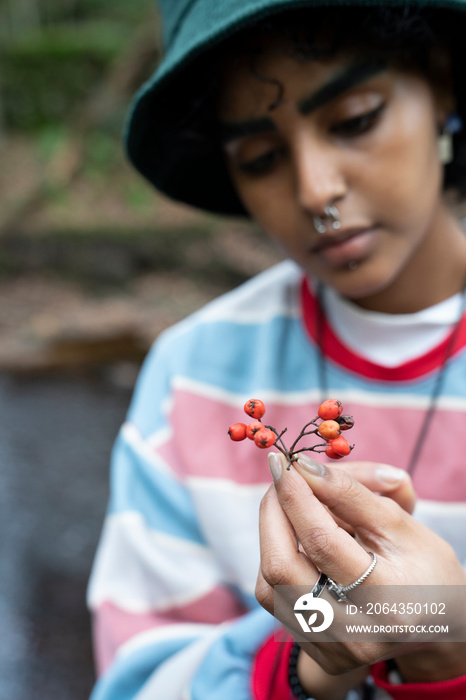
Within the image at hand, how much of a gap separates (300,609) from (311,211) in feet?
2.10

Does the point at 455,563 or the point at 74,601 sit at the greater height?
the point at 455,563

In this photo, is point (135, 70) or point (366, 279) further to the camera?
point (135, 70)

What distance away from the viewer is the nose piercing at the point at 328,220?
1.05m

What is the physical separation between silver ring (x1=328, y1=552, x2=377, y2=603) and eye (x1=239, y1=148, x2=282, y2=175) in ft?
2.31

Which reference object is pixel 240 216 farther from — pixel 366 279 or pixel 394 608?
pixel 394 608

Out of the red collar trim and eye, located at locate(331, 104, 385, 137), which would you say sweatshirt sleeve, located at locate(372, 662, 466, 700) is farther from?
eye, located at locate(331, 104, 385, 137)

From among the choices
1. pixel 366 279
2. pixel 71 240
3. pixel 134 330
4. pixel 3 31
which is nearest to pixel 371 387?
pixel 366 279

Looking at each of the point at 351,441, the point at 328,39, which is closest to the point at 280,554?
the point at 351,441

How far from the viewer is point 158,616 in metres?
1.30

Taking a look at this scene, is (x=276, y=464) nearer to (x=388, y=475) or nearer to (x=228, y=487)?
(x=388, y=475)

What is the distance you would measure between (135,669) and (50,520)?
191cm

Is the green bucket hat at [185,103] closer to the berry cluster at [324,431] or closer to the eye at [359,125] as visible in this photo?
the eye at [359,125]

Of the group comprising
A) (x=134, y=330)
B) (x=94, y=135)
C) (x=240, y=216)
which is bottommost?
(x=134, y=330)

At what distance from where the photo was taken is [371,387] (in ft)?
4.00
